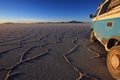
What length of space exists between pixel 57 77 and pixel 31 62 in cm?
107

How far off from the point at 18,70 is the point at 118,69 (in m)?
2.00

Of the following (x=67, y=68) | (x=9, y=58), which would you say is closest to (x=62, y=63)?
(x=67, y=68)

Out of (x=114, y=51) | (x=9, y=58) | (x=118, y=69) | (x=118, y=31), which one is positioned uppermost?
(x=118, y=31)

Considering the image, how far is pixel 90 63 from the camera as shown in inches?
141

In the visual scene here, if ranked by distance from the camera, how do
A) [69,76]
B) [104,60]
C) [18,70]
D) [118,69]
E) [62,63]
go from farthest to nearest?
[104,60]
[62,63]
[18,70]
[69,76]
[118,69]

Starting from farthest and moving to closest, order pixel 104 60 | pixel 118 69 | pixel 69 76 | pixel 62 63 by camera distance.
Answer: pixel 104 60
pixel 62 63
pixel 69 76
pixel 118 69

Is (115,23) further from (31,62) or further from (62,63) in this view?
(31,62)

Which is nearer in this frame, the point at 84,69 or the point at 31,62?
the point at 84,69

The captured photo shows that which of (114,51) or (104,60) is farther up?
(114,51)

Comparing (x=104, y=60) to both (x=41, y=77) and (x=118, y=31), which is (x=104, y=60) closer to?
(x=118, y=31)

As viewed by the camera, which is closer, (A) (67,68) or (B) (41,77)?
(B) (41,77)

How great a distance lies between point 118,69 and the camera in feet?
8.75

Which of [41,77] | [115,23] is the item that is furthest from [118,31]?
[41,77]

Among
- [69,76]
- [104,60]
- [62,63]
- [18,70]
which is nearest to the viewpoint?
[69,76]
